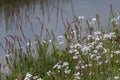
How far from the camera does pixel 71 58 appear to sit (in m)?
4.29

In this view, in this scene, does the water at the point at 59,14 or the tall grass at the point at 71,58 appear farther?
the water at the point at 59,14

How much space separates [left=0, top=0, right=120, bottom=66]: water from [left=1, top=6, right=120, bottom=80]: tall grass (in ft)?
4.85

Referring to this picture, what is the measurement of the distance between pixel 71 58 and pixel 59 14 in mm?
3421

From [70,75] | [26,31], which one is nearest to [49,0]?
[26,31]

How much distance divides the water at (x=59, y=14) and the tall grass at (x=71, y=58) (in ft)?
4.85

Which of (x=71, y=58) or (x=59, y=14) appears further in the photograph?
(x=59, y=14)

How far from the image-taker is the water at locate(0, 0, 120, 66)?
649 centimetres

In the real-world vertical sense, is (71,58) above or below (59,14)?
below

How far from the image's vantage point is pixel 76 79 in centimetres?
327

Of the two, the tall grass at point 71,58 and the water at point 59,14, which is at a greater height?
the water at point 59,14

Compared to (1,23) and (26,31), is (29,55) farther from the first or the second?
(1,23)

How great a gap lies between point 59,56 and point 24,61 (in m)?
0.42

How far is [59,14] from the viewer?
7.63 meters

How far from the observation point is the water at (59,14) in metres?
6.49
